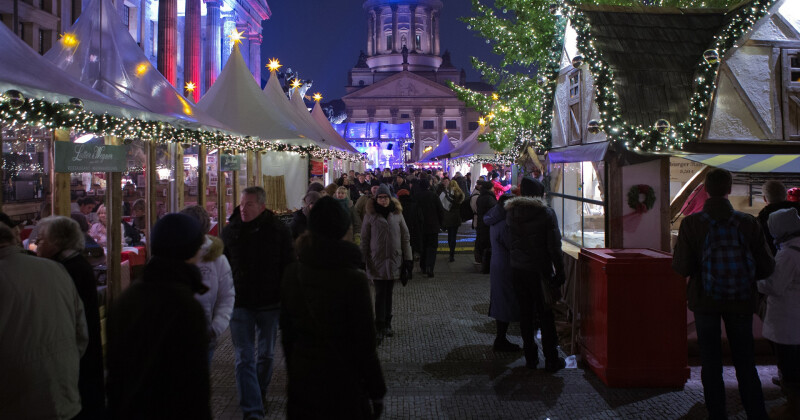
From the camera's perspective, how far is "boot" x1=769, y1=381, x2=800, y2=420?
4848 mm

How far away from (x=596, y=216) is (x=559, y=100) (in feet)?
10.2

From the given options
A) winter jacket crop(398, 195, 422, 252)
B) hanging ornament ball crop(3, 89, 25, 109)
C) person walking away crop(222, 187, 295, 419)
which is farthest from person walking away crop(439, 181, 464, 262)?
hanging ornament ball crop(3, 89, 25, 109)

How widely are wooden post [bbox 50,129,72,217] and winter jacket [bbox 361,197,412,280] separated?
10.4 ft

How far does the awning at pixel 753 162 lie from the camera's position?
7077 millimetres

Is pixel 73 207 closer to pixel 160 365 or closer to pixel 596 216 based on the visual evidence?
pixel 160 365

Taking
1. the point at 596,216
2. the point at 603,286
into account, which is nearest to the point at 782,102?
the point at 596,216

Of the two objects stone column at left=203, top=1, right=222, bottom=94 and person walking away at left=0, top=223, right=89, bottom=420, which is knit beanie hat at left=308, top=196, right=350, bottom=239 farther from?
stone column at left=203, top=1, right=222, bottom=94

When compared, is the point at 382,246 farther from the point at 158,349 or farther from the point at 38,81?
the point at 158,349

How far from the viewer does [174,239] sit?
2781mm

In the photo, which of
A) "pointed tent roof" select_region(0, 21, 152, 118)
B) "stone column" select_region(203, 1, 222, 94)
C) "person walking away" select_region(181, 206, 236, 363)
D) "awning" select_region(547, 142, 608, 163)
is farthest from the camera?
"stone column" select_region(203, 1, 222, 94)

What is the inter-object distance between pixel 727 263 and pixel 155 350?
12.8ft

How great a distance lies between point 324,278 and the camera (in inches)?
123

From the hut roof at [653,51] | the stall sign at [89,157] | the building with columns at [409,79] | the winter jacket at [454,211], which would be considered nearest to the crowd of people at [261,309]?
the stall sign at [89,157]

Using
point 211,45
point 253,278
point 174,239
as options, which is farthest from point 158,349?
point 211,45
